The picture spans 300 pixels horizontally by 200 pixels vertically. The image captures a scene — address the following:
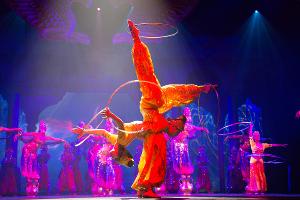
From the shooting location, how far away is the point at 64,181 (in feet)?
35.4

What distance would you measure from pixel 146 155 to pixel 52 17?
222 inches

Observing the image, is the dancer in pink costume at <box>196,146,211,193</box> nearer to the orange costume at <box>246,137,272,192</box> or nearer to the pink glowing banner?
the orange costume at <box>246,137,272,192</box>

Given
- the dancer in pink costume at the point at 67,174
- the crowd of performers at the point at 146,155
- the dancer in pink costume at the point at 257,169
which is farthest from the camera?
the dancer in pink costume at the point at 67,174

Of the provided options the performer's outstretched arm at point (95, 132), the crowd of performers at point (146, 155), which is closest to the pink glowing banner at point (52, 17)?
the crowd of performers at point (146, 155)

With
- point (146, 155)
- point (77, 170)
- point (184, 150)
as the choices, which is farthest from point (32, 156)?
point (146, 155)

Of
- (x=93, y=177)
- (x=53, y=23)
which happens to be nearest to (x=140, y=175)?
(x=93, y=177)

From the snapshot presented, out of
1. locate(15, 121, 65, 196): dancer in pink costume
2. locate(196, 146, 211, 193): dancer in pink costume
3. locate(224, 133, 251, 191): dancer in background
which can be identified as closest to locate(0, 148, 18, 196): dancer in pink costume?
locate(15, 121, 65, 196): dancer in pink costume

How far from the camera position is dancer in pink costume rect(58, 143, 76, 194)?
35.3 ft

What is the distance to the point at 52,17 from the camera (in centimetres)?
1008

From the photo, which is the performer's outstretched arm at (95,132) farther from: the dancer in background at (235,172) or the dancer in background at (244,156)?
the dancer in background at (235,172)

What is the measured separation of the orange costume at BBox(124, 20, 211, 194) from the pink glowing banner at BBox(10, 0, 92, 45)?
4.21 m

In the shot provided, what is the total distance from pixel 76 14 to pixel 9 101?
3251 millimetres

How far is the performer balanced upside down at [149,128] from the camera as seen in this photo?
18.9ft

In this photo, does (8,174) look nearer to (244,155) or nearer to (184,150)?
(184,150)
